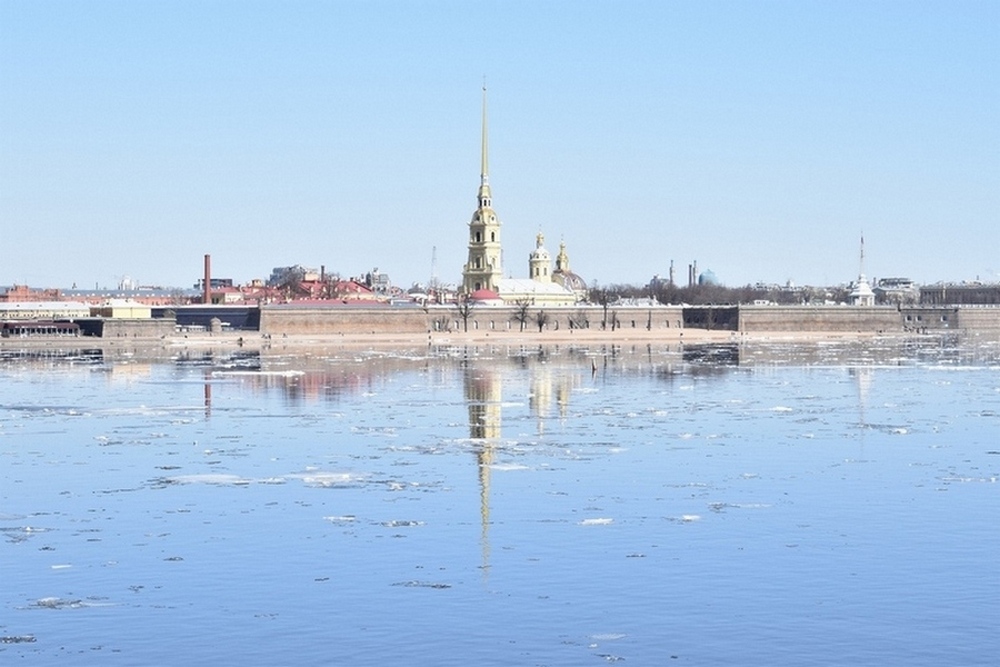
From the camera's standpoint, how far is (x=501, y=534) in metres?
21.1

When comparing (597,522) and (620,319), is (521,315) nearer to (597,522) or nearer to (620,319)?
(620,319)

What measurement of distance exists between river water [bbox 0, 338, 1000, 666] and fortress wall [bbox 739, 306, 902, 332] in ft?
304

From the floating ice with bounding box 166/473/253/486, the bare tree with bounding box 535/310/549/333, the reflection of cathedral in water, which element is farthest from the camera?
the bare tree with bounding box 535/310/549/333

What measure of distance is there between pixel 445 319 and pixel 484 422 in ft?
297

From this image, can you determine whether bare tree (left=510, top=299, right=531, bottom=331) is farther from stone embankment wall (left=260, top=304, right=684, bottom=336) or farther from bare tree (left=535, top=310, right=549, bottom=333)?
bare tree (left=535, top=310, right=549, bottom=333)

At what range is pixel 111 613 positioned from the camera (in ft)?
55.0

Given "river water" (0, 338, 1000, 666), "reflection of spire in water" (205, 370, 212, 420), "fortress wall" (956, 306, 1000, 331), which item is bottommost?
"river water" (0, 338, 1000, 666)

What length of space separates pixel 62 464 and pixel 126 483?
123 inches

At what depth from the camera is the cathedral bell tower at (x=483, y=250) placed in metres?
150

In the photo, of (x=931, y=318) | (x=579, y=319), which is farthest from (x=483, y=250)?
(x=931, y=318)

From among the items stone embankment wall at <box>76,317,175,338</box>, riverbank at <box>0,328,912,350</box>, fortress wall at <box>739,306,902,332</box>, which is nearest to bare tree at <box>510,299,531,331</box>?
riverbank at <box>0,328,912,350</box>

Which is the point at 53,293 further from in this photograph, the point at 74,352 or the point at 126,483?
the point at 126,483

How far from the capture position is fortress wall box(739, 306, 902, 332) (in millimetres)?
135000

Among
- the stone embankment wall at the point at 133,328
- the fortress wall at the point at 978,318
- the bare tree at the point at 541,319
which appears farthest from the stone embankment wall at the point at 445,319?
the fortress wall at the point at 978,318
